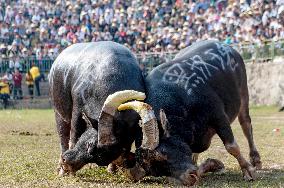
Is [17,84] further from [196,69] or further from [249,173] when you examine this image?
[249,173]

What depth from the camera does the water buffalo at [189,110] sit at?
8289mm

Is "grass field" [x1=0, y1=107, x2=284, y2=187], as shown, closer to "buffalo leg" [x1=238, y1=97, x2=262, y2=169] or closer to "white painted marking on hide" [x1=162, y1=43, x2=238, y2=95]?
"buffalo leg" [x1=238, y1=97, x2=262, y2=169]

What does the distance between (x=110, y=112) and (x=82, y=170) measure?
2.00 metres

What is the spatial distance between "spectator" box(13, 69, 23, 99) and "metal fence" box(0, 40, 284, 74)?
0.41m

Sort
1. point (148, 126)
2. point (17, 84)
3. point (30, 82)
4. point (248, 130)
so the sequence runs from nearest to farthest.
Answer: point (148, 126), point (248, 130), point (17, 84), point (30, 82)

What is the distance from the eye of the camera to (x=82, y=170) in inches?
401

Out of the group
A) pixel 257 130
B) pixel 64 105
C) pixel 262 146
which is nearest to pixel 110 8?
pixel 257 130

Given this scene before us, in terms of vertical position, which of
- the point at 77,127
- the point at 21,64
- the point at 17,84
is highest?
the point at 77,127

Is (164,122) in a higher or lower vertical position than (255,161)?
higher

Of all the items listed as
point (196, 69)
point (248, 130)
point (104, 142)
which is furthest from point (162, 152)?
point (248, 130)

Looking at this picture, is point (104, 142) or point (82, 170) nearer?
point (104, 142)

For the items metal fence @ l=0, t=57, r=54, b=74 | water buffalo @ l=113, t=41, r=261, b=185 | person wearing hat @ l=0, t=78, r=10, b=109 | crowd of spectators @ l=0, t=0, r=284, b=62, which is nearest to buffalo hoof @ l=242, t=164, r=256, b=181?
water buffalo @ l=113, t=41, r=261, b=185

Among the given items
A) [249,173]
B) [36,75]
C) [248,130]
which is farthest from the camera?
[36,75]

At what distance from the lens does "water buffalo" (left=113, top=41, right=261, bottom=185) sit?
8.29 m
